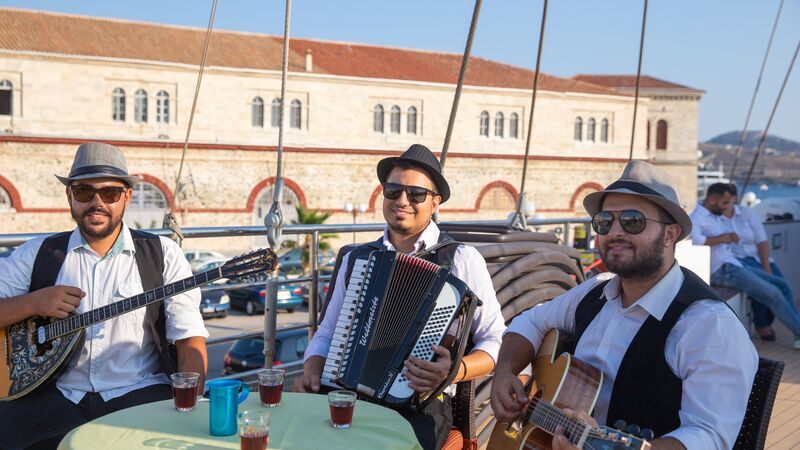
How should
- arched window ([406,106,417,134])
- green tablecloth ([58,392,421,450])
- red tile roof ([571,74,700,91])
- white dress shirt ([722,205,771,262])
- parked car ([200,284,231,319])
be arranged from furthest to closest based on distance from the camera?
red tile roof ([571,74,700,91]) → arched window ([406,106,417,134]) → parked car ([200,284,231,319]) → white dress shirt ([722,205,771,262]) → green tablecloth ([58,392,421,450])

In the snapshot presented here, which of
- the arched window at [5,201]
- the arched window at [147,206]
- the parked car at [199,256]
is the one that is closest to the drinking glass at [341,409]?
the parked car at [199,256]

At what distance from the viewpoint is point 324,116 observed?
39906 millimetres

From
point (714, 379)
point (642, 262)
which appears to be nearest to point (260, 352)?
point (642, 262)

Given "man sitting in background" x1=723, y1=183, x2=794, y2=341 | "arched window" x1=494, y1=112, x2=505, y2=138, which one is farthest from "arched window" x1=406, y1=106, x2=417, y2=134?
"man sitting in background" x1=723, y1=183, x2=794, y2=341

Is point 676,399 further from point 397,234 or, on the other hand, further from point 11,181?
point 11,181

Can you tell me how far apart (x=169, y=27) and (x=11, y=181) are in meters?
11.8

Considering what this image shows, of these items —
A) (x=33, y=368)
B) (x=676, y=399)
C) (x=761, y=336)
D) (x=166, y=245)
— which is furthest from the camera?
(x=761, y=336)

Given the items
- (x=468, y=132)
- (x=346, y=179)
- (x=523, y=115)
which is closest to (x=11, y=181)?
(x=346, y=179)

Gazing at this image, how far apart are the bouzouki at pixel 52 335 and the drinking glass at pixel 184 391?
24.8 inches

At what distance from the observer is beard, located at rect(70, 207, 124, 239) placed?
11.0ft

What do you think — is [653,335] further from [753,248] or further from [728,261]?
[753,248]

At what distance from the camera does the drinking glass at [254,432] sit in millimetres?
2100

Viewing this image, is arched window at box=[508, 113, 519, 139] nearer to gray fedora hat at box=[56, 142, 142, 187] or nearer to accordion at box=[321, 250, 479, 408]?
gray fedora hat at box=[56, 142, 142, 187]

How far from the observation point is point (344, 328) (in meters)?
3.01
